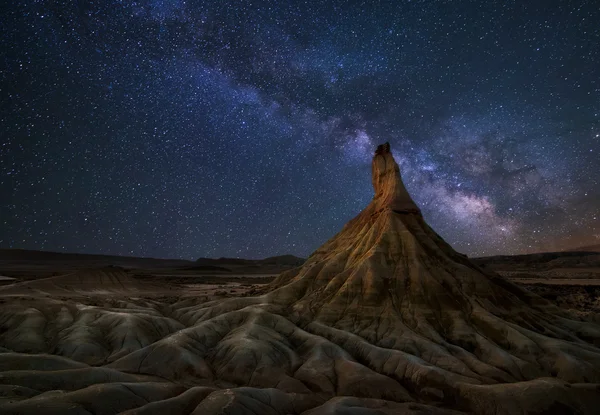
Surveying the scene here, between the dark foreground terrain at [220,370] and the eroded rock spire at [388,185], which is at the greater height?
the eroded rock spire at [388,185]

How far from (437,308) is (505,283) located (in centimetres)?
1473

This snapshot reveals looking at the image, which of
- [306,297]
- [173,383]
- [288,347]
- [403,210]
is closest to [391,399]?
[288,347]

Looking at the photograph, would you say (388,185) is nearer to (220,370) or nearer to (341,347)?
(341,347)

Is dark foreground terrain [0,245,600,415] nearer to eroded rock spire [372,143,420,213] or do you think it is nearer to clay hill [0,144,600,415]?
clay hill [0,144,600,415]

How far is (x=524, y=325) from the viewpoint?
3688cm

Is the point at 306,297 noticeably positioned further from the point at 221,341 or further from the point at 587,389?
the point at 587,389

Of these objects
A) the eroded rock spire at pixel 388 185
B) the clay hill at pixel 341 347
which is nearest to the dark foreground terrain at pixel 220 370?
the clay hill at pixel 341 347

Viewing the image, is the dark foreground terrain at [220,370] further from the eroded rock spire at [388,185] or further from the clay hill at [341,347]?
the eroded rock spire at [388,185]

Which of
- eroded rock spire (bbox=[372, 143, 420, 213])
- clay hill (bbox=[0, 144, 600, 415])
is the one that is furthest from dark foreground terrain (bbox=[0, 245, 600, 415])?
eroded rock spire (bbox=[372, 143, 420, 213])

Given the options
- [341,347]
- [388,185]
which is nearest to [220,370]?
[341,347]

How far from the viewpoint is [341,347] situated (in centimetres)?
3347

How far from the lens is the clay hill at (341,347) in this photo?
76.8ft

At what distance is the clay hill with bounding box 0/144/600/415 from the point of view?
23.4m

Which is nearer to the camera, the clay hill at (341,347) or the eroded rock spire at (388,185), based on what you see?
the clay hill at (341,347)
